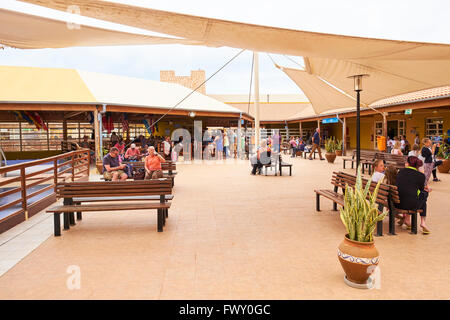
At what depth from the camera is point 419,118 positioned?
17125mm

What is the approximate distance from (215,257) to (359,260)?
5.34ft

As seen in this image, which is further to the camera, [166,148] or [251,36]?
[166,148]

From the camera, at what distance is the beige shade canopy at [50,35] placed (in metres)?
4.14

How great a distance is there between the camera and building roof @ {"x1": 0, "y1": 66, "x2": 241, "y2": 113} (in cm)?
1201

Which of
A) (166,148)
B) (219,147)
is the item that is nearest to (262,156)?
(166,148)

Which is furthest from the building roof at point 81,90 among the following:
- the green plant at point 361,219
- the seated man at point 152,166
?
the green plant at point 361,219

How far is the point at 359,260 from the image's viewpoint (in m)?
3.07

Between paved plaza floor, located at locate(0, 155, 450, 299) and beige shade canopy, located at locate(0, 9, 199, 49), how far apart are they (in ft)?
9.42

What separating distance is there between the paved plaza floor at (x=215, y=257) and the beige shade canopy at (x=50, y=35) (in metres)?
2.87

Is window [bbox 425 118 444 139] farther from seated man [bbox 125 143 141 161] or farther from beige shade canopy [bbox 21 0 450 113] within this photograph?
seated man [bbox 125 143 141 161]

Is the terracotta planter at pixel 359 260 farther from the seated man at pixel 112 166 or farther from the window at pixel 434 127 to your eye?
the window at pixel 434 127

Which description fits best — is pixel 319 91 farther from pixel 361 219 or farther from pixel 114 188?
pixel 361 219

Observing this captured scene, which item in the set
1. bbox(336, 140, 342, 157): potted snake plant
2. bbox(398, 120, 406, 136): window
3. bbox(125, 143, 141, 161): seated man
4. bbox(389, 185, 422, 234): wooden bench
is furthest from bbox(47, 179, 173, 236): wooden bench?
bbox(398, 120, 406, 136): window
